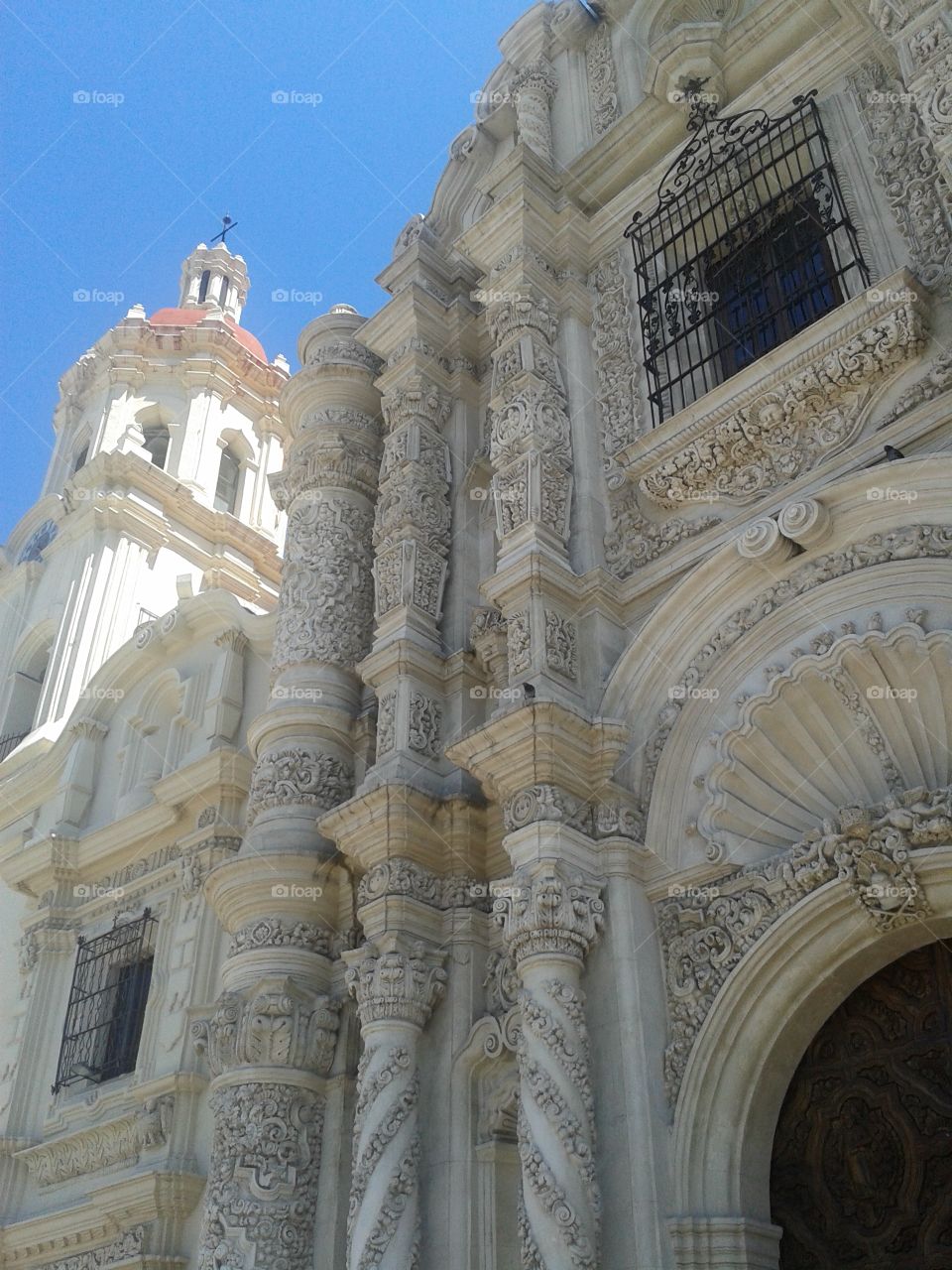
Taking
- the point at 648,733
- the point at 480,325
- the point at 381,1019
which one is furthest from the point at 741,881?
the point at 480,325

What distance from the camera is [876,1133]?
6.91 metres

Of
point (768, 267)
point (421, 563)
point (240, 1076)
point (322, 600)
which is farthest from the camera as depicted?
point (322, 600)

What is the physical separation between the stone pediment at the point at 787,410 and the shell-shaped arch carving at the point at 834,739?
5.08 feet

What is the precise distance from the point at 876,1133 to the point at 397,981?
10.4ft

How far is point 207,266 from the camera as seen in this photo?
32.6 metres

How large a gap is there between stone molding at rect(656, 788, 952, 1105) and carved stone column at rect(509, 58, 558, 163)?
26.4 feet

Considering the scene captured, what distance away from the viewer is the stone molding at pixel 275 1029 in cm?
919

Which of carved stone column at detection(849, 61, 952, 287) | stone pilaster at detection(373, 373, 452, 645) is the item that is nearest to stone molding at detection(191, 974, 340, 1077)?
stone pilaster at detection(373, 373, 452, 645)

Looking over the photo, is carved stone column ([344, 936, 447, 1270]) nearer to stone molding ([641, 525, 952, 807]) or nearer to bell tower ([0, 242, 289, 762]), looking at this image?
stone molding ([641, 525, 952, 807])

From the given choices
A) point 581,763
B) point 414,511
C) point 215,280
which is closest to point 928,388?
point 581,763

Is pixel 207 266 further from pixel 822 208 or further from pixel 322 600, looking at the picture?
pixel 822 208

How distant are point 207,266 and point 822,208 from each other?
2572 cm

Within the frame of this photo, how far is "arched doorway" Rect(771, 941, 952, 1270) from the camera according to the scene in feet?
21.7

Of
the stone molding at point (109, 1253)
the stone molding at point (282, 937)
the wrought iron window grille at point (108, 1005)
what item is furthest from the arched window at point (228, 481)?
the stone molding at point (282, 937)
